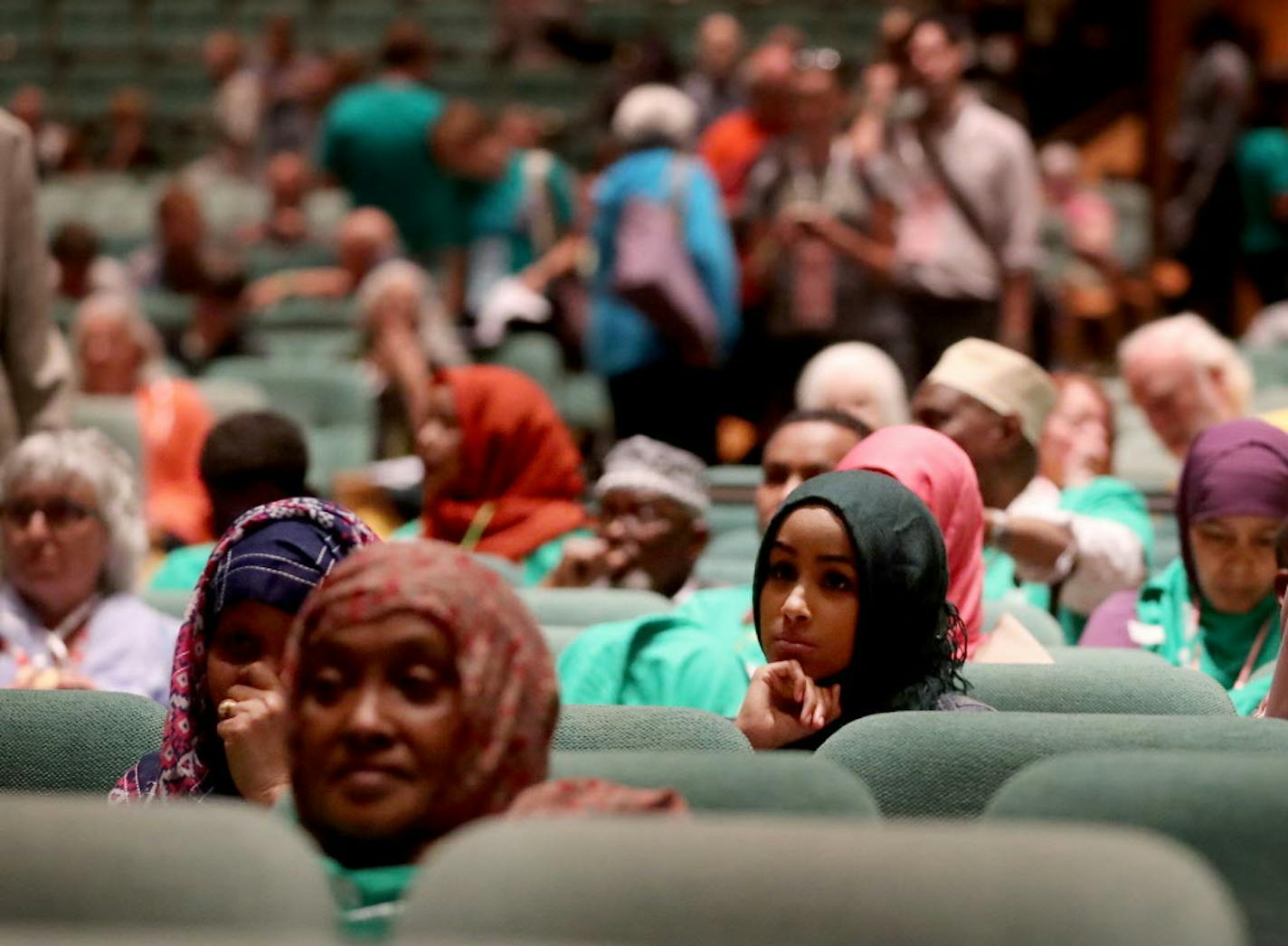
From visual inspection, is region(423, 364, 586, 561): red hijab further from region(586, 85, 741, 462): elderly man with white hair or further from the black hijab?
the black hijab

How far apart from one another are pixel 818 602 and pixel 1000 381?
4.33 ft

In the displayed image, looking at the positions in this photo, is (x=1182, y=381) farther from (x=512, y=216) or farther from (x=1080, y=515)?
(x=512, y=216)

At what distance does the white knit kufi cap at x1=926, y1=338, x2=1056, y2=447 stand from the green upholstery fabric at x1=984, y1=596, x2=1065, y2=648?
517 millimetres

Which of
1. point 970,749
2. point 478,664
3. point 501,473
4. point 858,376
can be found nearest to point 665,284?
point 501,473

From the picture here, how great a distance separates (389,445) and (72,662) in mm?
2314

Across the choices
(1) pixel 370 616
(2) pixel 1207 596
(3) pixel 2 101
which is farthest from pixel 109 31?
(1) pixel 370 616

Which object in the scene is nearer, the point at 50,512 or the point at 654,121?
the point at 50,512

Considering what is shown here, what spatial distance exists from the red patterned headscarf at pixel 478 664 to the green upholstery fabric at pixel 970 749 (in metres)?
0.43

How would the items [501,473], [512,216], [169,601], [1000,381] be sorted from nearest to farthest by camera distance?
[169,601], [1000,381], [501,473], [512,216]

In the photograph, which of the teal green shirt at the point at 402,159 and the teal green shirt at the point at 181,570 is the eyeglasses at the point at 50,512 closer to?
the teal green shirt at the point at 181,570

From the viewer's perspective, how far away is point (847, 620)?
2.52 m

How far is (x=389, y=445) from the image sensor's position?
554cm

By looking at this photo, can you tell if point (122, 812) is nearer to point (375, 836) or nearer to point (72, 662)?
point (375, 836)

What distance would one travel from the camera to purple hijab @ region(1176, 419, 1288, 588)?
3.36m
